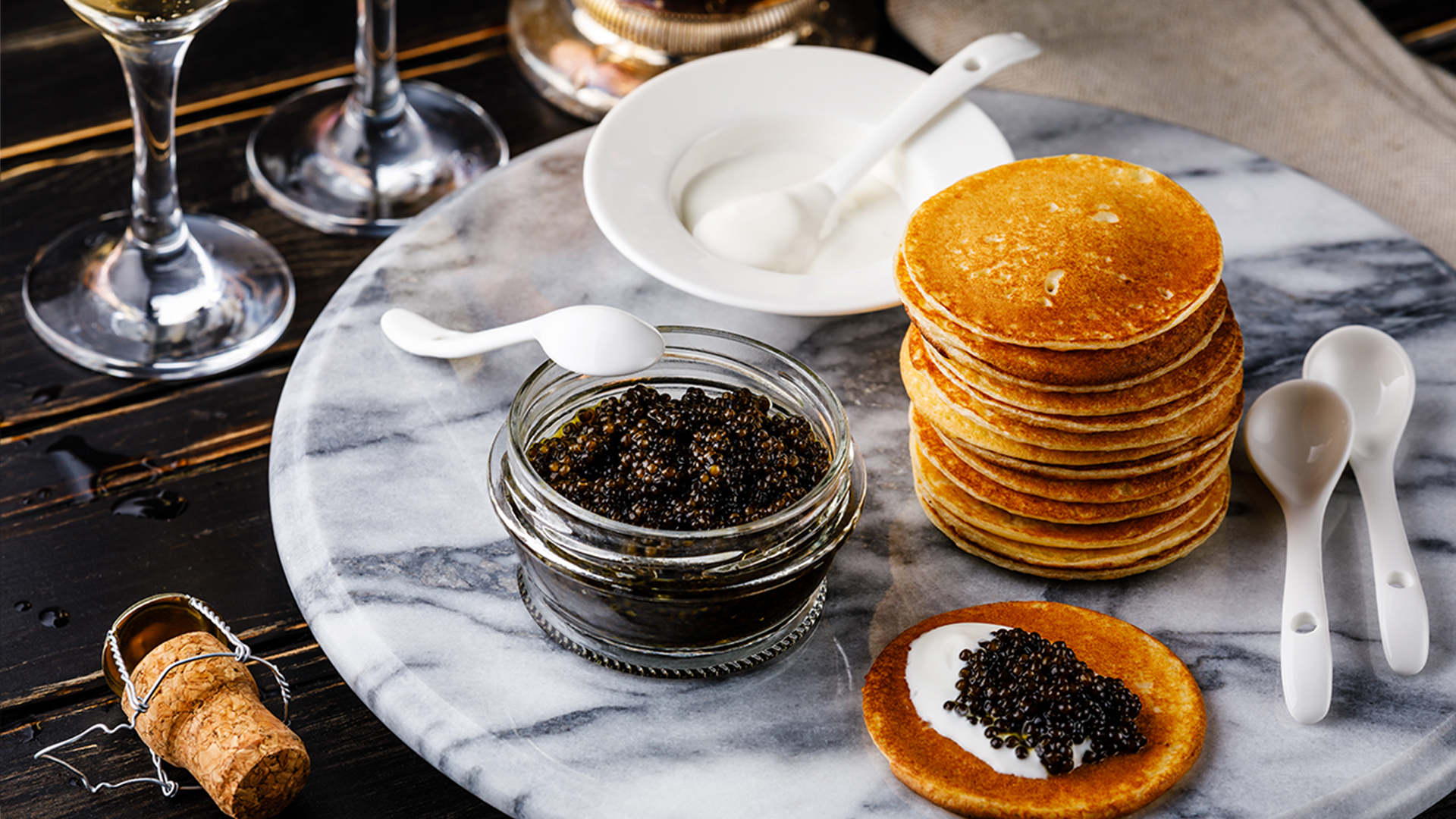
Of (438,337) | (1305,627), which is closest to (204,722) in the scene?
(438,337)

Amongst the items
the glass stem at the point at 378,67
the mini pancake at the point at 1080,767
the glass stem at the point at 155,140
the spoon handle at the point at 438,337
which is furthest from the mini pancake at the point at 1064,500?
the glass stem at the point at 378,67

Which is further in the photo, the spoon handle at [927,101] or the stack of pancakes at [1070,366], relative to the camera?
the spoon handle at [927,101]

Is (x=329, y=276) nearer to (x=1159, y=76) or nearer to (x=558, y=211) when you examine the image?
(x=558, y=211)

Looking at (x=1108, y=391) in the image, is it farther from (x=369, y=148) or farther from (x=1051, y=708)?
(x=369, y=148)

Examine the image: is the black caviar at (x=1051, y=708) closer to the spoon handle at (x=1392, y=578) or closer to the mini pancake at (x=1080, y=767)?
the mini pancake at (x=1080, y=767)

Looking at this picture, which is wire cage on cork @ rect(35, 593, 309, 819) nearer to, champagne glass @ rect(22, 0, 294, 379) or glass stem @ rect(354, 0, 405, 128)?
champagne glass @ rect(22, 0, 294, 379)
